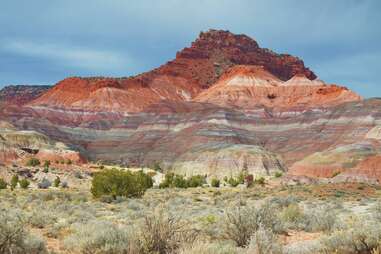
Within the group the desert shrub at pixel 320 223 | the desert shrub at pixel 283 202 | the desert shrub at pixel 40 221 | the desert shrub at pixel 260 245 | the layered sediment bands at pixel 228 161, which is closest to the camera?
the desert shrub at pixel 260 245

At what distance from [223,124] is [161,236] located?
126768mm

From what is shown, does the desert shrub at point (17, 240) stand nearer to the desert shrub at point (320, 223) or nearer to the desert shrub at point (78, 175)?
the desert shrub at point (320, 223)

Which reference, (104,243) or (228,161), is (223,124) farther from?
(104,243)

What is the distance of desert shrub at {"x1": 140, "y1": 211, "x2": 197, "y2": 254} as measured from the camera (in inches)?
374

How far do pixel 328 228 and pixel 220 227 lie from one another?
3443 millimetres

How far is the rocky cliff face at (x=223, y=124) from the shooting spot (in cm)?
11156

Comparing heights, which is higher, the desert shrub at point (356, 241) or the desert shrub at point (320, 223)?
the desert shrub at point (356, 241)

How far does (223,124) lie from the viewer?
136000 mm

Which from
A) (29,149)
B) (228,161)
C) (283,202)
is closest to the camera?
(283,202)

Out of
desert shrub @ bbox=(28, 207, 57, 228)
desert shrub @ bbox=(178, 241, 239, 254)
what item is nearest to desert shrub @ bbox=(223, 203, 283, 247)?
desert shrub @ bbox=(178, 241, 239, 254)

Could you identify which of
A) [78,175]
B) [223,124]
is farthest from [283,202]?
[223,124]

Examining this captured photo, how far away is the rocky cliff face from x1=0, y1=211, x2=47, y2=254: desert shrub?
68899 millimetres

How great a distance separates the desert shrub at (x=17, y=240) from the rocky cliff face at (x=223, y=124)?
226ft

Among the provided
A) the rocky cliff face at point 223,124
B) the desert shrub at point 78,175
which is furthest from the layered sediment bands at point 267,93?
the desert shrub at point 78,175
